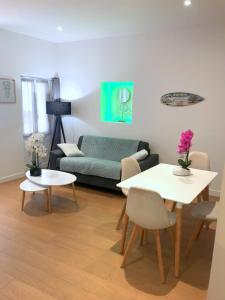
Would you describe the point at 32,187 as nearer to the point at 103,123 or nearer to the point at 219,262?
the point at 103,123

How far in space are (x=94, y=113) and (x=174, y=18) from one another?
2.30 metres

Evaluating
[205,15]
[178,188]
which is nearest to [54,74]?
[205,15]

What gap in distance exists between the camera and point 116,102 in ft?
16.5

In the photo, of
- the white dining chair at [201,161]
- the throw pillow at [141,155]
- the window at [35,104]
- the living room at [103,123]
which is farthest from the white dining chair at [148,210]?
the window at [35,104]

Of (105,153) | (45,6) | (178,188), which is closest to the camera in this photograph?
(178,188)

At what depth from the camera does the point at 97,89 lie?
197 inches

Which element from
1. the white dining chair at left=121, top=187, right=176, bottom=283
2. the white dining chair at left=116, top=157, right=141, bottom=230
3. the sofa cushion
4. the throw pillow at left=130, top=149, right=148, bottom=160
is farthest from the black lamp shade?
the white dining chair at left=121, top=187, right=176, bottom=283

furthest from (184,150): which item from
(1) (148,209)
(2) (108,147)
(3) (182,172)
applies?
(2) (108,147)

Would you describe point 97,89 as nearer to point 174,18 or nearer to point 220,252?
point 174,18

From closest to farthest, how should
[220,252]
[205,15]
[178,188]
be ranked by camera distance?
[220,252] < [178,188] < [205,15]

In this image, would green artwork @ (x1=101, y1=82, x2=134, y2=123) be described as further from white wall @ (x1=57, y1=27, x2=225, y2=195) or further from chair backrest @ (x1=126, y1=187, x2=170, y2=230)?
chair backrest @ (x1=126, y1=187, x2=170, y2=230)

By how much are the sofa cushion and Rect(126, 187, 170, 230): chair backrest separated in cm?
244

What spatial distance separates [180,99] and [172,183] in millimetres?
2182

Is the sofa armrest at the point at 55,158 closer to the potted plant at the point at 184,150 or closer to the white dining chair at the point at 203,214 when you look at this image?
the potted plant at the point at 184,150
